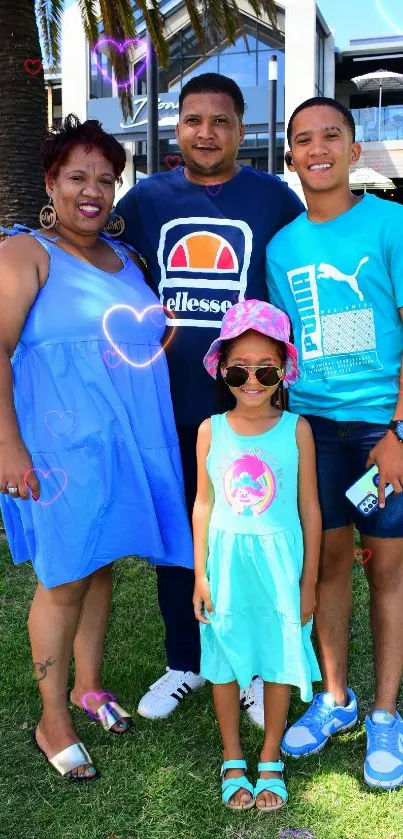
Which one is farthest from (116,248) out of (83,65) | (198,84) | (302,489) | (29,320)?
(83,65)

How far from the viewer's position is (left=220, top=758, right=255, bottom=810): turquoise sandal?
2.26 m

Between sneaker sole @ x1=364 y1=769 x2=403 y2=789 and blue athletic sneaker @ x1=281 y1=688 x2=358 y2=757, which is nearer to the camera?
sneaker sole @ x1=364 y1=769 x2=403 y2=789

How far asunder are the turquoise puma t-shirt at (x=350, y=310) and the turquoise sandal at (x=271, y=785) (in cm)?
107

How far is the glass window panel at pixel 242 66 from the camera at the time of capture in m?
24.0

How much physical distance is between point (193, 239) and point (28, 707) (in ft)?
5.97

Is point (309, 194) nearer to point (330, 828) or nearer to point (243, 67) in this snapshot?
point (330, 828)

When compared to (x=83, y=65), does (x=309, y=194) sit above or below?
below

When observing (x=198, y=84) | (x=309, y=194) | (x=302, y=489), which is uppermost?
(x=198, y=84)

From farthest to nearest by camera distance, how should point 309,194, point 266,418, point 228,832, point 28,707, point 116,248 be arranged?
point 28,707
point 116,248
point 309,194
point 266,418
point 228,832

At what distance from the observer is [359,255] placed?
2357mm

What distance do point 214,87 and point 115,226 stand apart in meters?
0.59

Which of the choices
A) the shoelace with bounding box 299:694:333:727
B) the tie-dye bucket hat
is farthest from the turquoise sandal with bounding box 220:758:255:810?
the tie-dye bucket hat

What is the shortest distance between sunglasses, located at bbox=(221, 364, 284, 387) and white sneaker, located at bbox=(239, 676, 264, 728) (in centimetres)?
128

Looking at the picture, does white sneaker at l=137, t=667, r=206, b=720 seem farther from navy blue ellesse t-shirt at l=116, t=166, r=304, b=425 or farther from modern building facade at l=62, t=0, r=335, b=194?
modern building facade at l=62, t=0, r=335, b=194
